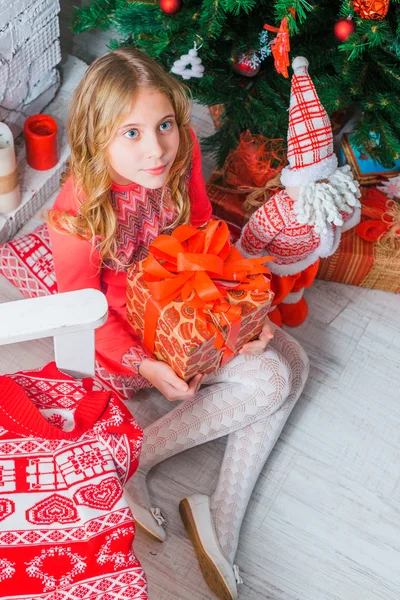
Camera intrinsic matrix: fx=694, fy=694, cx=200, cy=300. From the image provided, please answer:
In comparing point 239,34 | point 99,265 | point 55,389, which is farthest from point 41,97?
point 55,389

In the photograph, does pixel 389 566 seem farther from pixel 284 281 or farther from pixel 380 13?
pixel 380 13

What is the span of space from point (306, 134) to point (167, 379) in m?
0.46

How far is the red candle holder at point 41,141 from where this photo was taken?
149 centimetres

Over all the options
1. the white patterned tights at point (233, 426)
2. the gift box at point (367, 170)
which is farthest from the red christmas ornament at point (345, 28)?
the white patterned tights at point (233, 426)

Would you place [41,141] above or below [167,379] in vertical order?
above

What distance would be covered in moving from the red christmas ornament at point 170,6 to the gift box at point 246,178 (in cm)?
33

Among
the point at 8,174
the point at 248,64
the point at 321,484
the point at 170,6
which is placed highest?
the point at 170,6

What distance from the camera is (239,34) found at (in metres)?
1.35

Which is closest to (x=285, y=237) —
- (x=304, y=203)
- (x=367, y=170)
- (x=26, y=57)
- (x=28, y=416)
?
(x=304, y=203)

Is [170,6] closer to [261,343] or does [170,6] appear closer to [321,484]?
[261,343]

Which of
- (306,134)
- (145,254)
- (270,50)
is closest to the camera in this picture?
(306,134)

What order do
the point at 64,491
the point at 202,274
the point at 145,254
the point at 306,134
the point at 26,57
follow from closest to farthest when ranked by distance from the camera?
1. the point at 64,491
2. the point at 202,274
3. the point at 306,134
4. the point at 145,254
5. the point at 26,57

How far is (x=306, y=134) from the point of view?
110 centimetres

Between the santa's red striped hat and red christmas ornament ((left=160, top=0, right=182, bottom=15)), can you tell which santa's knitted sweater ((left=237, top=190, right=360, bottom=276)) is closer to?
the santa's red striped hat
